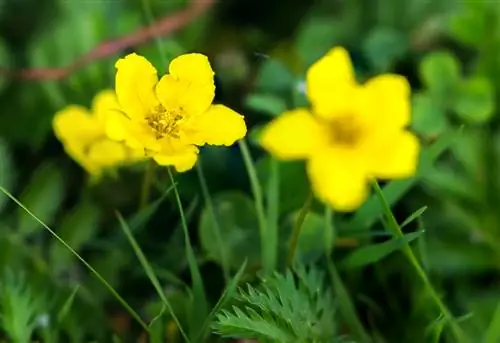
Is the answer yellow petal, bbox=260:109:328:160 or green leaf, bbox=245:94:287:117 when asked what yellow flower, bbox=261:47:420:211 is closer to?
yellow petal, bbox=260:109:328:160

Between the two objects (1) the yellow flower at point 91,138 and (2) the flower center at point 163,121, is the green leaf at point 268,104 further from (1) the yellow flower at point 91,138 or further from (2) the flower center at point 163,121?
(2) the flower center at point 163,121

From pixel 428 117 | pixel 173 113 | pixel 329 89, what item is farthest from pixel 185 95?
pixel 428 117

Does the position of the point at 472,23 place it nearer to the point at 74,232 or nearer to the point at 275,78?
the point at 275,78

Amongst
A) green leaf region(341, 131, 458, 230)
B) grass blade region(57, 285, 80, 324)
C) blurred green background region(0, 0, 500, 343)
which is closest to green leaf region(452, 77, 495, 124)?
blurred green background region(0, 0, 500, 343)

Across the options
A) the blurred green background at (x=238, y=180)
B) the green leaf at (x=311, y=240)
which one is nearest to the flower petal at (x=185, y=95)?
the blurred green background at (x=238, y=180)

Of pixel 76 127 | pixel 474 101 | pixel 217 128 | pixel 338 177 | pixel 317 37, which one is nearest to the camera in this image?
pixel 338 177

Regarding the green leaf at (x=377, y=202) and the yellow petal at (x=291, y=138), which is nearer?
the yellow petal at (x=291, y=138)
